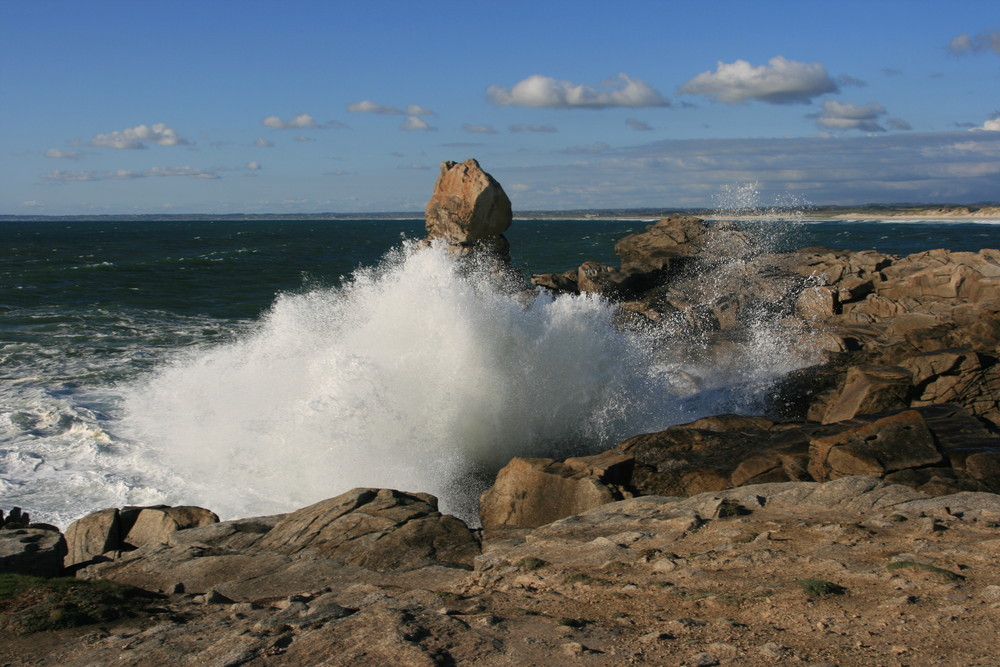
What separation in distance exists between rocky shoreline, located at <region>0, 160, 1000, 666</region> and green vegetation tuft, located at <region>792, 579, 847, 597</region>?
14 millimetres

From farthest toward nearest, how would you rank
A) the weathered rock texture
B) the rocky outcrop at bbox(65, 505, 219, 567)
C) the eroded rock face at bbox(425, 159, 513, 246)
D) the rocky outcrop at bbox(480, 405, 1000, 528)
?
the eroded rock face at bbox(425, 159, 513, 246), the rocky outcrop at bbox(65, 505, 219, 567), the rocky outcrop at bbox(480, 405, 1000, 528), the weathered rock texture

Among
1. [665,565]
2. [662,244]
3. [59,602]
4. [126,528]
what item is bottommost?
[126,528]

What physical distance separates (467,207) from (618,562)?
49.1 ft

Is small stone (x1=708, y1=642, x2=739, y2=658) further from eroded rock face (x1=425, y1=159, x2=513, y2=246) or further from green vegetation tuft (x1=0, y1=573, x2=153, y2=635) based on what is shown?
eroded rock face (x1=425, y1=159, x2=513, y2=246)

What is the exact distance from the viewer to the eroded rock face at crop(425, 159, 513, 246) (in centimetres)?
2039

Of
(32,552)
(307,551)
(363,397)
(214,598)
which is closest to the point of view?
(214,598)

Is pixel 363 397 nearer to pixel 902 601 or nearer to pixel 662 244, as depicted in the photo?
pixel 902 601

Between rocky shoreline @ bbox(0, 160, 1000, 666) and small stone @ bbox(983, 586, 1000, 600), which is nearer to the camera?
rocky shoreline @ bbox(0, 160, 1000, 666)

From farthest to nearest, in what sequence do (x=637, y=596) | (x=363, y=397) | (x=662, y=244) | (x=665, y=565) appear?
(x=662, y=244) → (x=363, y=397) → (x=665, y=565) → (x=637, y=596)

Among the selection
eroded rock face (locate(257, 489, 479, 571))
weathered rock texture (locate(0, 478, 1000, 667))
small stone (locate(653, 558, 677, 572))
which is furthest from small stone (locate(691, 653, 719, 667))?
eroded rock face (locate(257, 489, 479, 571))

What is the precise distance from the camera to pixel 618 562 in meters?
6.30

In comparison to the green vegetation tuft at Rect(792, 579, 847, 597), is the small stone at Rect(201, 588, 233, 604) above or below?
below

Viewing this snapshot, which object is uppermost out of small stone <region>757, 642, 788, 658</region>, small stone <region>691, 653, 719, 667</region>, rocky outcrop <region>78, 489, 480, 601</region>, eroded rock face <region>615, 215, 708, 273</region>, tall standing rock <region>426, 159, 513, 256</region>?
tall standing rock <region>426, 159, 513, 256</region>

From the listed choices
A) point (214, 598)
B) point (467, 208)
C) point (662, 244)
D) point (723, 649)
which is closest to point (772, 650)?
point (723, 649)
